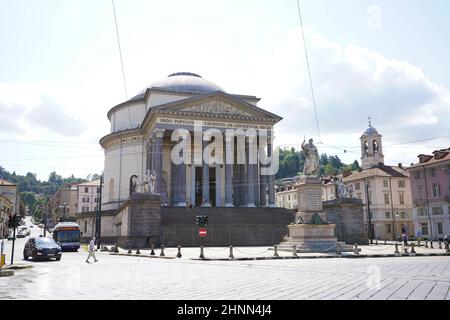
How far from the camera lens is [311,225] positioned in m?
26.1

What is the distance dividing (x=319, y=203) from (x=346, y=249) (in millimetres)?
3711

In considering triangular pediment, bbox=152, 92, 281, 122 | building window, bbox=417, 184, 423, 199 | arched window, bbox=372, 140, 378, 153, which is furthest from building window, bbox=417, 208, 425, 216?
triangular pediment, bbox=152, 92, 281, 122

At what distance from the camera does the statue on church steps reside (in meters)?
27.1

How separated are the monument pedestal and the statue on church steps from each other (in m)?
0.53

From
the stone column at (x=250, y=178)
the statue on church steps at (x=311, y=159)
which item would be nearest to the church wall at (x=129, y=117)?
the stone column at (x=250, y=178)

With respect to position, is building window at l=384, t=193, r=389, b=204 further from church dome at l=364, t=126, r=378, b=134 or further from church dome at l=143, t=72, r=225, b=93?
church dome at l=143, t=72, r=225, b=93

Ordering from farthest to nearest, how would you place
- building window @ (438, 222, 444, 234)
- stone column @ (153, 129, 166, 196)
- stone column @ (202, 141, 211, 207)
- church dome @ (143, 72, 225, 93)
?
church dome @ (143, 72, 225, 93) < building window @ (438, 222, 444, 234) < stone column @ (153, 129, 166, 196) < stone column @ (202, 141, 211, 207)

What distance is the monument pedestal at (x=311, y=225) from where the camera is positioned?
25.8 meters

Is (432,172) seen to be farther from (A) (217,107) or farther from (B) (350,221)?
(A) (217,107)

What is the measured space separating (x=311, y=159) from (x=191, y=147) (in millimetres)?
26292

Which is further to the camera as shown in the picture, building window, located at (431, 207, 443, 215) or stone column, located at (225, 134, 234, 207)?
building window, located at (431, 207, 443, 215)

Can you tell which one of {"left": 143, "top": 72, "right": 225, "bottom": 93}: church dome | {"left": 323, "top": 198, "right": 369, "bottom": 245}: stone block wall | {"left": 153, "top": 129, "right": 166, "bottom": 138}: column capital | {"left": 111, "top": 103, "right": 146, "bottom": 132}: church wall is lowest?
{"left": 323, "top": 198, "right": 369, "bottom": 245}: stone block wall

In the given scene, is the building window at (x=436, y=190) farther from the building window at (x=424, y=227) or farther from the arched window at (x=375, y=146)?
the arched window at (x=375, y=146)

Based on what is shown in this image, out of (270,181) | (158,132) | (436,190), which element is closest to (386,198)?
(436,190)
